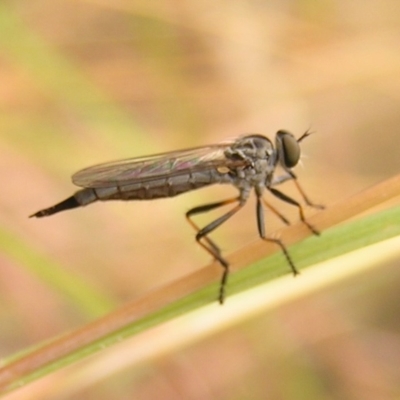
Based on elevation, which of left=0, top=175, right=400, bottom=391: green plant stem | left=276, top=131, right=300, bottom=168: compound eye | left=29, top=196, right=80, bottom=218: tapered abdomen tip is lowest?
left=0, top=175, right=400, bottom=391: green plant stem

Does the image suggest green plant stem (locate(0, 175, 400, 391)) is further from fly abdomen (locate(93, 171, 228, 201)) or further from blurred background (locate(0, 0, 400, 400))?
blurred background (locate(0, 0, 400, 400))

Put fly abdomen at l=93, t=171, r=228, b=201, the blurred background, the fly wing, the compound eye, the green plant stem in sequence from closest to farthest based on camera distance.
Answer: the green plant stem → the fly wing → fly abdomen at l=93, t=171, r=228, b=201 → the compound eye → the blurred background

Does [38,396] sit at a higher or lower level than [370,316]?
higher

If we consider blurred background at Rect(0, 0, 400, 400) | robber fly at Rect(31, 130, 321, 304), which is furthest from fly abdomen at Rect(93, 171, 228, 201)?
blurred background at Rect(0, 0, 400, 400)

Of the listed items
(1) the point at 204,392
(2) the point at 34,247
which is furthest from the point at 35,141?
(1) the point at 204,392

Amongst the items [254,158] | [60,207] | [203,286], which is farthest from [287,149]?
[203,286]

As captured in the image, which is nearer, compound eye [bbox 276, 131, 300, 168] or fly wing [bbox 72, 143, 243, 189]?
fly wing [bbox 72, 143, 243, 189]

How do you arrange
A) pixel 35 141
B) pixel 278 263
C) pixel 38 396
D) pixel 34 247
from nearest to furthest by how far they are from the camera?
pixel 278 263 < pixel 38 396 < pixel 34 247 < pixel 35 141

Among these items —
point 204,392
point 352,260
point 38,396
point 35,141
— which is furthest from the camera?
point 35,141

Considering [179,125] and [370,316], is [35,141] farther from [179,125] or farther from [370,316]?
[370,316]
